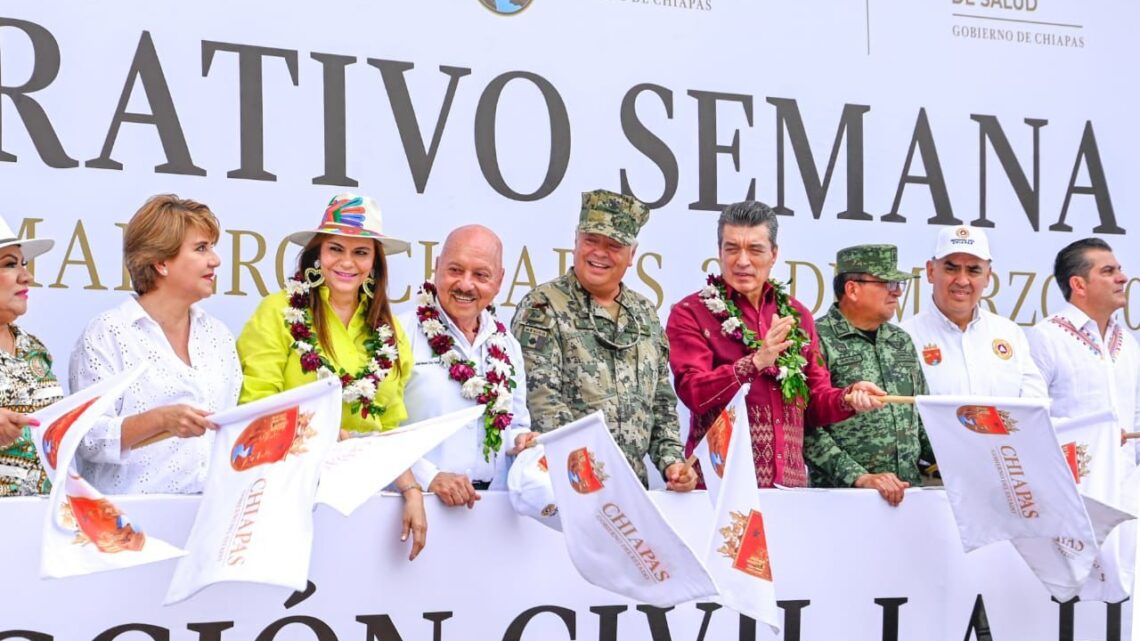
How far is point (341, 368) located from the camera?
4.16 metres

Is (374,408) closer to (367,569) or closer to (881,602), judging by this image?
(367,569)

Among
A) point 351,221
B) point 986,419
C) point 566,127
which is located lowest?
point 986,419

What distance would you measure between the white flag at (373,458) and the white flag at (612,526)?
0.30 metres

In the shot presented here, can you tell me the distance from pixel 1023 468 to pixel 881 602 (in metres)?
0.59

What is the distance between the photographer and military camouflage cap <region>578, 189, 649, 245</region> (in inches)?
187

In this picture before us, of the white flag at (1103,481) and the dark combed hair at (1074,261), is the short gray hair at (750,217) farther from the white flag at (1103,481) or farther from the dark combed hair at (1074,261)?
the dark combed hair at (1074,261)

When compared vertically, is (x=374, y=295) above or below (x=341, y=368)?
above

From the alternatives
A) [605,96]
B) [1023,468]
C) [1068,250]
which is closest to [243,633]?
[1023,468]

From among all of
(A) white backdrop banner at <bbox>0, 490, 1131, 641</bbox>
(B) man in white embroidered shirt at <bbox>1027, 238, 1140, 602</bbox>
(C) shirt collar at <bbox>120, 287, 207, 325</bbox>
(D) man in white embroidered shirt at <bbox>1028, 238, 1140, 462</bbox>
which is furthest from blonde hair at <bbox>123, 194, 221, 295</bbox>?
(D) man in white embroidered shirt at <bbox>1028, 238, 1140, 462</bbox>

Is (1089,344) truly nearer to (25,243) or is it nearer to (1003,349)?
(1003,349)

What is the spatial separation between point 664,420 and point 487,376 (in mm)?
707

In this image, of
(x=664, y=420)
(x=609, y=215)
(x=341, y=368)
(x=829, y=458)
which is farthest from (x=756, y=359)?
(x=341, y=368)

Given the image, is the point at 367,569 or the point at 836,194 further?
the point at 836,194

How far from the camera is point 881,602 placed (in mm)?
4598
